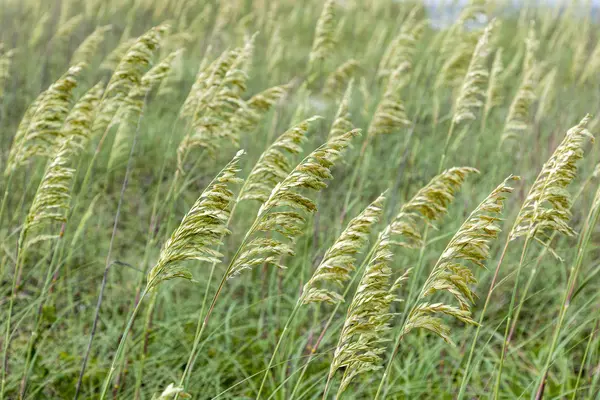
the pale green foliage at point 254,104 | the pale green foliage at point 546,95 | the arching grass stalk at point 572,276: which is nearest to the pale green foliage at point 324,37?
the pale green foliage at point 254,104

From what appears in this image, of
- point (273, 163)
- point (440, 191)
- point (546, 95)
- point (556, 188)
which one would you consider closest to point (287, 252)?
point (273, 163)

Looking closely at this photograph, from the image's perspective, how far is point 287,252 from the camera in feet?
5.11

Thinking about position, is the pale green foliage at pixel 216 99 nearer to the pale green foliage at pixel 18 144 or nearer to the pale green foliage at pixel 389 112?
the pale green foliage at pixel 18 144

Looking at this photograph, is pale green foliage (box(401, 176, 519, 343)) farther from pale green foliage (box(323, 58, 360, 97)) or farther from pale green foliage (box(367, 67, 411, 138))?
pale green foliage (box(323, 58, 360, 97))

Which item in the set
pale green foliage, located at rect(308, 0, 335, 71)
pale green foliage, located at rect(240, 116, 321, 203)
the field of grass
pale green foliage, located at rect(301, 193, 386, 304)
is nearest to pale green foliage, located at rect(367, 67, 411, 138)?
the field of grass

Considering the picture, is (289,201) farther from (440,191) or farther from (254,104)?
(254,104)

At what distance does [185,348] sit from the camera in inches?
119

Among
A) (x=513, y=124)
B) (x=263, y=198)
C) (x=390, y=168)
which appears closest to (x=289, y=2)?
(x=390, y=168)

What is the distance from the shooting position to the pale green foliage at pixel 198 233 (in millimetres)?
1460

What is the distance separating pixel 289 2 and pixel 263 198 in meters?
11.3

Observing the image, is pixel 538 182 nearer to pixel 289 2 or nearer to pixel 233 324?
pixel 233 324

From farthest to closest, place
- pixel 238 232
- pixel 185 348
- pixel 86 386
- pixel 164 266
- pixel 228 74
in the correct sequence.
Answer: pixel 238 232, pixel 185 348, pixel 86 386, pixel 228 74, pixel 164 266

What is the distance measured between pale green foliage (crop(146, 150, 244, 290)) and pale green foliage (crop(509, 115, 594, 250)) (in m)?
0.76

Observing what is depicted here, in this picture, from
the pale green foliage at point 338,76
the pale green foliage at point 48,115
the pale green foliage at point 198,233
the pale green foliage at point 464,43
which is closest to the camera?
the pale green foliage at point 198,233
